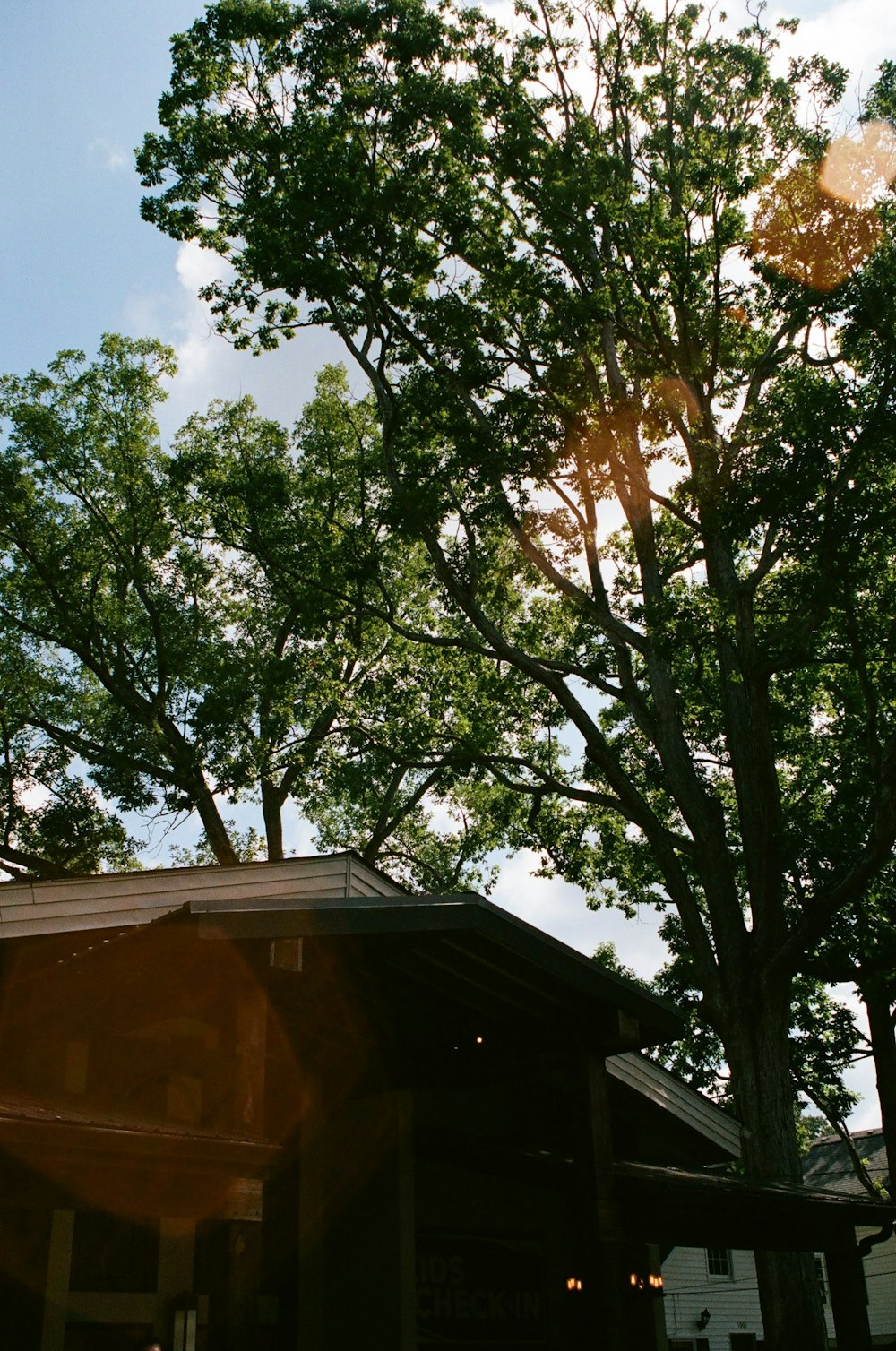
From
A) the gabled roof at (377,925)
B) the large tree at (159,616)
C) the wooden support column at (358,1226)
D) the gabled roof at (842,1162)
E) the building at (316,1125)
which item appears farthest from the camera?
the gabled roof at (842,1162)

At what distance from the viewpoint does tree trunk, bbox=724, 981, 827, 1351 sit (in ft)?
42.2

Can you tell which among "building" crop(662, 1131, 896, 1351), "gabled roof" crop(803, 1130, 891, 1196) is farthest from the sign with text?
"gabled roof" crop(803, 1130, 891, 1196)

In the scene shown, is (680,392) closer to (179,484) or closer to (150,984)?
(179,484)

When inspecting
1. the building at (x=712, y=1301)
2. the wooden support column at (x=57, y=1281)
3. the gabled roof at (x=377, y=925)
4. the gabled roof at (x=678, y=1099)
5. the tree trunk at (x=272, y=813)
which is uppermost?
the tree trunk at (x=272, y=813)

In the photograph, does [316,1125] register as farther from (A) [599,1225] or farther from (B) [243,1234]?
(B) [243,1234]

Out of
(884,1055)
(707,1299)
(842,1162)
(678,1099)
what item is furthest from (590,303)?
(842,1162)

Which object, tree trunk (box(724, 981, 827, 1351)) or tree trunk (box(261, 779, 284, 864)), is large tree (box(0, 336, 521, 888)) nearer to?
tree trunk (box(261, 779, 284, 864))

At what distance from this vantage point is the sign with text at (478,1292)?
1070 centimetres

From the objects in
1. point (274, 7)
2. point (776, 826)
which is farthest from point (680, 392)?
point (274, 7)

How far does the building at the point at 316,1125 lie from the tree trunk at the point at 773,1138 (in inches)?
60.5

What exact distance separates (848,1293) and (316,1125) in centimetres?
622

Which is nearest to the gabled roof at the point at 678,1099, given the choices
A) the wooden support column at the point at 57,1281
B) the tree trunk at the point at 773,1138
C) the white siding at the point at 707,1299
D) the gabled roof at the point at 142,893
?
the tree trunk at the point at 773,1138

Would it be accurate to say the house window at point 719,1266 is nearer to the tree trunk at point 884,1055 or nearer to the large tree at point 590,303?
the tree trunk at point 884,1055

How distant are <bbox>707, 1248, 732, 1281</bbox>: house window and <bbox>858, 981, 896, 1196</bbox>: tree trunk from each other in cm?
605
